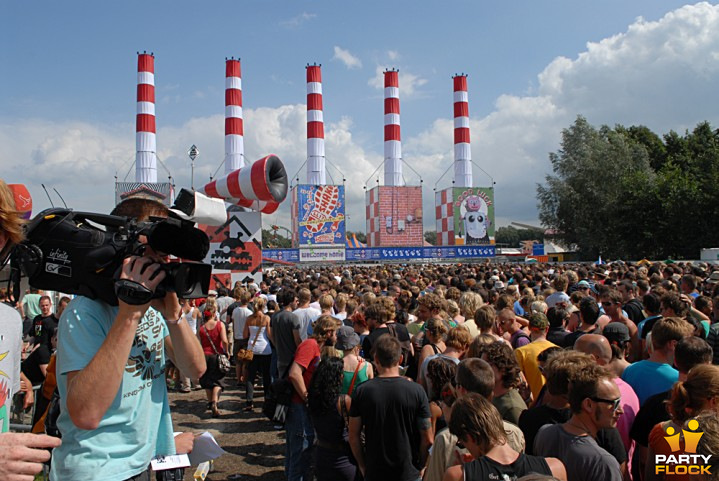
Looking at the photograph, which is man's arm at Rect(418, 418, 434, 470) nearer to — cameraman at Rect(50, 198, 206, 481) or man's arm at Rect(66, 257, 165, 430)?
cameraman at Rect(50, 198, 206, 481)

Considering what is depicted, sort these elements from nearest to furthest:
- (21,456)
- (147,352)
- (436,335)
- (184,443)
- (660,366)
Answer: (21,456) → (147,352) → (184,443) → (660,366) → (436,335)

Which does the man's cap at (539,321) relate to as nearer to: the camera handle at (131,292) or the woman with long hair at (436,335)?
the woman with long hair at (436,335)

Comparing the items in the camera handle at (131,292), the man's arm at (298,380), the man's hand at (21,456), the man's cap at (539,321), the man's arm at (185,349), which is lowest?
the man's arm at (298,380)

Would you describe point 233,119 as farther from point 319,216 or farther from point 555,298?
point 555,298

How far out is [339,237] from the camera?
32344 mm

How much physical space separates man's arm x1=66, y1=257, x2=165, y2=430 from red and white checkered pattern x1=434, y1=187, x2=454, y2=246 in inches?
1336

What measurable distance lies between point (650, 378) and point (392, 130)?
34687mm

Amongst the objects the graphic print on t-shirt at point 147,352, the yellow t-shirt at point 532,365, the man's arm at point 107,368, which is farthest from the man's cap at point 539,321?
the man's arm at point 107,368

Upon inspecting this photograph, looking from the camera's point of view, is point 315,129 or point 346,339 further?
point 315,129

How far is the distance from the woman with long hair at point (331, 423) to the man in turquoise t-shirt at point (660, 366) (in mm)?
1807

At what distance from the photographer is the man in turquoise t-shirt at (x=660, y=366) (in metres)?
2.92

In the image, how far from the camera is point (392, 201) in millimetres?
34375

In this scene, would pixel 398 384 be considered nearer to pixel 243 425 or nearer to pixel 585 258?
pixel 243 425

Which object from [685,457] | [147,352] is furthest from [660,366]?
[147,352]
